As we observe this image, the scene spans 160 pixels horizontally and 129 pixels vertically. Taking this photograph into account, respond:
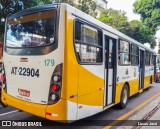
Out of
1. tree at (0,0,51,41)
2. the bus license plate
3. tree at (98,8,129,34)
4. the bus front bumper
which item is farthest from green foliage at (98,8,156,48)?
the bus front bumper

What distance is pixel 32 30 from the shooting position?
5.41 meters

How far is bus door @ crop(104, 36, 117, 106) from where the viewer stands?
6863mm

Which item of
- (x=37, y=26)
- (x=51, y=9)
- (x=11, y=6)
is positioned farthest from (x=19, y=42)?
(x=11, y=6)

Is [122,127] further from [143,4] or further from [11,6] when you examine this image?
[143,4]

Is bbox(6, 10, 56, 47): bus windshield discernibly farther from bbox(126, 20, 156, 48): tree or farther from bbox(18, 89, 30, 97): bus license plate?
bbox(126, 20, 156, 48): tree

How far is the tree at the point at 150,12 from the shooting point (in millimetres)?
36062

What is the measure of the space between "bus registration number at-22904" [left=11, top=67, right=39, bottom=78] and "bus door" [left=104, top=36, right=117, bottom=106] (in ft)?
7.88

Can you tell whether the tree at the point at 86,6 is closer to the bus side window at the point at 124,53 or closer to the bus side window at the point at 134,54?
the bus side window at the point at 134,54

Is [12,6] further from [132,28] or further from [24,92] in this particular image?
[132,28]

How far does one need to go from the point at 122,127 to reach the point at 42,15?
3.44m

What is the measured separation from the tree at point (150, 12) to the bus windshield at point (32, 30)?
108 feet

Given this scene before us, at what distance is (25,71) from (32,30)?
37.5 inches

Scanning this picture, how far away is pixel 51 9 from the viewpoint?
5.08m

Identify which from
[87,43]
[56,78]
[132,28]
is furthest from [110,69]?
[132,28]
